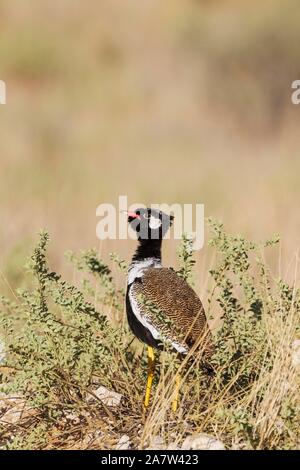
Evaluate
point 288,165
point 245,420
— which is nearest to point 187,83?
point 288,165

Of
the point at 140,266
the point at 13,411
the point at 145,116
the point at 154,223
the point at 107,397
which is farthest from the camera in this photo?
the point at 145,116

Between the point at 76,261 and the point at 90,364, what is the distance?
46 cm

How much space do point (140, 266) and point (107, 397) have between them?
2.12 ft

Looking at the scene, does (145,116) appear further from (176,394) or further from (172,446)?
(172,446)

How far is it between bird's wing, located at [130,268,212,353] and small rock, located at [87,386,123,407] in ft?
1.09

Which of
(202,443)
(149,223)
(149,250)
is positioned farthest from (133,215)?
(202,443)

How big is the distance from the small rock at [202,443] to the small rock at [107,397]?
547mm

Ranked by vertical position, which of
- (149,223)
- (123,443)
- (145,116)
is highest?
(145,116)

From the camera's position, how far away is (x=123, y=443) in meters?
4.17

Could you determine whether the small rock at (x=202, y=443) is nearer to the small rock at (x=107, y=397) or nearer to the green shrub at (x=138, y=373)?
the green shrub at (x=138, y=373)

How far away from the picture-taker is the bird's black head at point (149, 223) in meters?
4.91

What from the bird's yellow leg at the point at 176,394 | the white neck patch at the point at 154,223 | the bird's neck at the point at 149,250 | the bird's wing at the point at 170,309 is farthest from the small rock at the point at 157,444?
the white neck patch at the point at 154,223

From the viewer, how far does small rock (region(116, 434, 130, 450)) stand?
4.14 meters

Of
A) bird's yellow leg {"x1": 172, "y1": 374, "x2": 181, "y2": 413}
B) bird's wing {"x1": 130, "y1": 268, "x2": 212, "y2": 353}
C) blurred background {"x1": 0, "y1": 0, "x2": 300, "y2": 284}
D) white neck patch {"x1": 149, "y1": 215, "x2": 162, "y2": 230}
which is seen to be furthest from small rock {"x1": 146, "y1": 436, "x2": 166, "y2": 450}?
blurred background {"x1": 0, "y1": 0, "x2": 300, "y2": 284}
